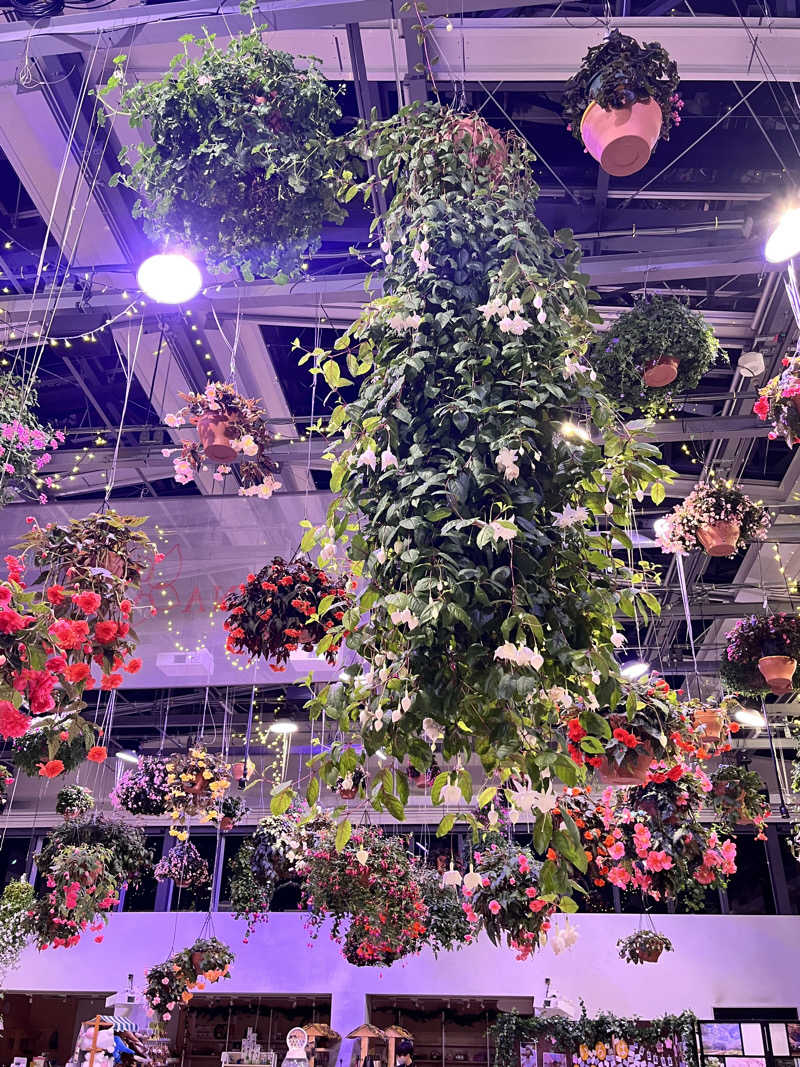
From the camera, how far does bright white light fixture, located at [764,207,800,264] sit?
378cm

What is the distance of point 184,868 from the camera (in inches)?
395

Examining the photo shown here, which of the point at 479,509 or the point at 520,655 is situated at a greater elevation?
the point at 479,509

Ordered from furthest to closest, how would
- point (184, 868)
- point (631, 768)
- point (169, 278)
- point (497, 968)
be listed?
point (497, 968), point (184, 868), point (169, 278), point (631, 768)

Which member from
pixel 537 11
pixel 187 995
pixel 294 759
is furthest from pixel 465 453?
pixel 294 759

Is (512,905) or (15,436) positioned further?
(512,905)

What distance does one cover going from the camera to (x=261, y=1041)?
1250cm

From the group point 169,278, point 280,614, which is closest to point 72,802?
point 280,614

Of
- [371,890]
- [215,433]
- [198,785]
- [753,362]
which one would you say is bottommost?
[371,890]

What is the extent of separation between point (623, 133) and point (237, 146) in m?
1.37

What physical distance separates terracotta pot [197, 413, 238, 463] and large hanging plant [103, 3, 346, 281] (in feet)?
5.07

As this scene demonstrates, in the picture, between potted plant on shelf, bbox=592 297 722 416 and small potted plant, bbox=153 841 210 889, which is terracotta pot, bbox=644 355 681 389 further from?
small potted plant, bbox=153 841 210 889

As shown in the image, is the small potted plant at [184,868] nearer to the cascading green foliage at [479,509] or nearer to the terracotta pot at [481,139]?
the cascading green foliage at [479,509]

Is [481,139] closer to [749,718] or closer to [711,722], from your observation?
[711,722]

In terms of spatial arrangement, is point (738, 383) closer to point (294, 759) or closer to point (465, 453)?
point (465, 453)
